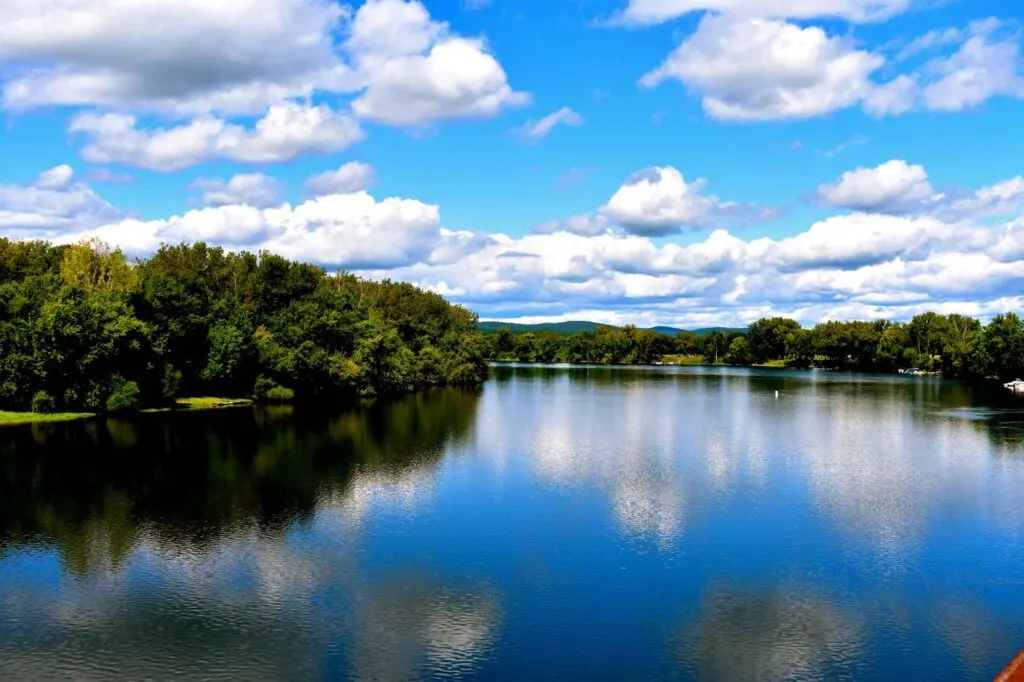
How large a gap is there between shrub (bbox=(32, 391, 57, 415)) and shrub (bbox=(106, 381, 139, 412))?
4591mm

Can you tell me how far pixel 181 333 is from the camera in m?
83.3

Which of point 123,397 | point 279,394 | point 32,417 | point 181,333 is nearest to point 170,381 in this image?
point 181,333

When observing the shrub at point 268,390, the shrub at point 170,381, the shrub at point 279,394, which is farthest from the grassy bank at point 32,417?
the shrub at point 279,394

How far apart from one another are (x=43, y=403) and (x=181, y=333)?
15.5 m

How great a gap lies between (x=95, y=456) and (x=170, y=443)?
6.96 m

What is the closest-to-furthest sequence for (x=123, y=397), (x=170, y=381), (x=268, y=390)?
(x=123, y=397) < (x=170, y=381) < (x=268, y=390)

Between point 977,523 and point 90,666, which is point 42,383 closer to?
point 90,666

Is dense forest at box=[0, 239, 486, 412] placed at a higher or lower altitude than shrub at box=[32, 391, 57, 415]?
higher

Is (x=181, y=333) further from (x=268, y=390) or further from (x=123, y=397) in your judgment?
(x=268, y=390)

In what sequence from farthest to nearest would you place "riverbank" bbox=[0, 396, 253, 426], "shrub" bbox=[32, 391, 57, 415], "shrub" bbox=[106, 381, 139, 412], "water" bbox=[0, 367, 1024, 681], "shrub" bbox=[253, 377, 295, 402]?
"shrub" bbox=[253, 377, 295, 402], "shrub" bbox=[106, 381, 139, 412], "shrub" bbox=[32, 391, 57, 415], "riverbank" bbox=[0, 396, 253, 426], "water" bbox=[0, 367, 1024, 681]

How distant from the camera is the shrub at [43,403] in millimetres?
70562

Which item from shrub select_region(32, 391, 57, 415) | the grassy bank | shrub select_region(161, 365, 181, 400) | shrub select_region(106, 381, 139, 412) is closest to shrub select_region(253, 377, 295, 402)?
shrub select_region(161, 365, 181, 400)

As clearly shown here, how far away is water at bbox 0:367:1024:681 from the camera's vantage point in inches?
882

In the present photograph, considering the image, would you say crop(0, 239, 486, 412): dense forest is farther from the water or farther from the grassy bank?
the water
